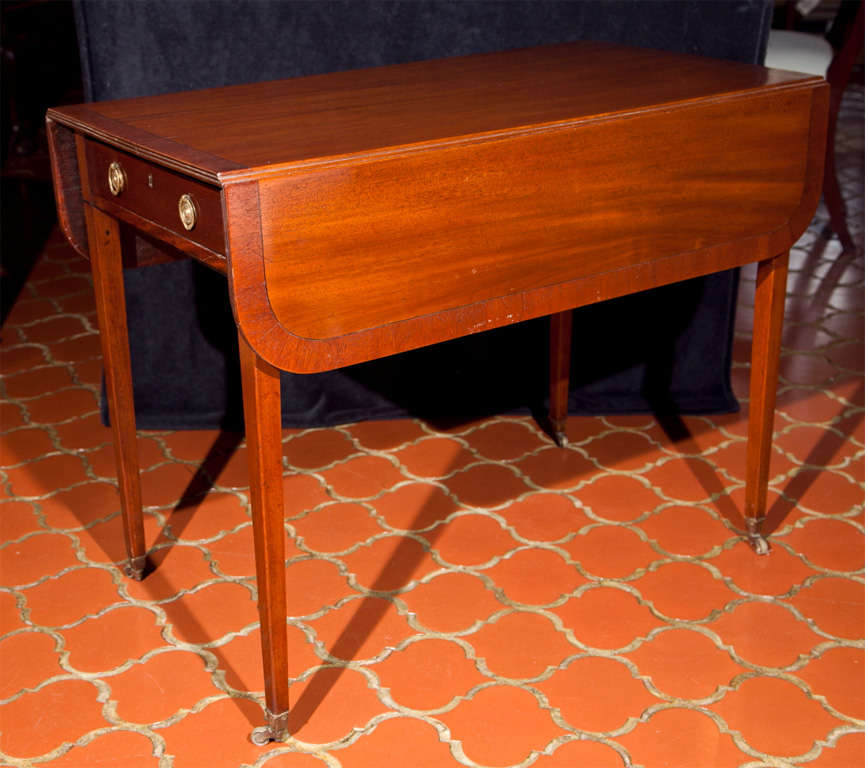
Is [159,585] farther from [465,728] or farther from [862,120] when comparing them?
[862,120]

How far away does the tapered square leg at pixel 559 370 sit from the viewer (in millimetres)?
2746

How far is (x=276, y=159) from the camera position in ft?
5.09

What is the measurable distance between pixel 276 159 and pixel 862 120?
18.4 feet

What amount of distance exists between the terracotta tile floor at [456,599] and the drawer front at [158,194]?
84 centimetres

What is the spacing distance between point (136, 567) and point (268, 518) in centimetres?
69

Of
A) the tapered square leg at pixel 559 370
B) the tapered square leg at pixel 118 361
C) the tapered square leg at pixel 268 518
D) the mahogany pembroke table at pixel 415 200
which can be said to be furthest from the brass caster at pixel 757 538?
the tapered square leg at pixel 118 361

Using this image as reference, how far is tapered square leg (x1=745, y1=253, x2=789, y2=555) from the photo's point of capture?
2.21 meters

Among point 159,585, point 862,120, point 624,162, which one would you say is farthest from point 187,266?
point 862,120

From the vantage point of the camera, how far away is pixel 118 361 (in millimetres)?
2098

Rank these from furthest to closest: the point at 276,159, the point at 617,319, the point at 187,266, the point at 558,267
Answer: the point at 617,319 < the point at 187,266 < the point at 558,267 < the point at 276,159

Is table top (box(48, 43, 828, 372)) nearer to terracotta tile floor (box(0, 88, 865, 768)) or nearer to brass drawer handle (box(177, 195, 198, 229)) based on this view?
brass drawer handle (box(177, 195, 198, 229))

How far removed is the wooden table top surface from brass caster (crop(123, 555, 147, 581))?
0.91m

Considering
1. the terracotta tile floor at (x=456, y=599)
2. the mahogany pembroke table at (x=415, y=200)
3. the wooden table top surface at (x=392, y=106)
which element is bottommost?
the terracotta tile floor at (x=456, y=599)

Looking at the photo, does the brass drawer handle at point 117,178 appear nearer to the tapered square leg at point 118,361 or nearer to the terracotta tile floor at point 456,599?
the tapered square leg at point 118,361
